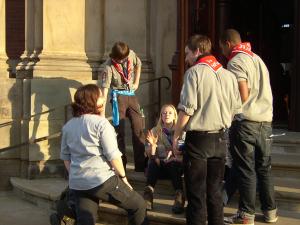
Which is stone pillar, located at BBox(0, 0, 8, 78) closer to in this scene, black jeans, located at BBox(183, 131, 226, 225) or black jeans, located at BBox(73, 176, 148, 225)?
black jeans, located at BBox(73, 176, 148, 225)

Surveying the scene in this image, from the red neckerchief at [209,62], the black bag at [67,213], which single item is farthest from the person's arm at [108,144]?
the red neckerchief at [209,62]

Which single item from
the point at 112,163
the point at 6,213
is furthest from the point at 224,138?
the point at 6,213

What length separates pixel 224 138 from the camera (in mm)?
5070

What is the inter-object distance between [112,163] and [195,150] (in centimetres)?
73

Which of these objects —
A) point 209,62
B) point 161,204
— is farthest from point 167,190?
point 209,62

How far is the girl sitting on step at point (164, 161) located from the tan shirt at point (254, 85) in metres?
1.09

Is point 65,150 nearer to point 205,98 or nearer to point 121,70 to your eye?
point 205,98

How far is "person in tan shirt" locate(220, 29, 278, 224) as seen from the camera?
17.8 feet

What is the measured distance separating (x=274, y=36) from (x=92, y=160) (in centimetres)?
792

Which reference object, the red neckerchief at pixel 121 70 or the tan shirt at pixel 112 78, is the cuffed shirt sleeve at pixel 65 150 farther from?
the red neckerchief at pixel 121 70

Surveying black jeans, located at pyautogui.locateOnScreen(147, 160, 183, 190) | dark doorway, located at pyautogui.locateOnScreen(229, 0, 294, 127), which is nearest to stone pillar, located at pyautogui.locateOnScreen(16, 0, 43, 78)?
black jeans, located at pyautogui.locateOnScreen(147, 160, 183, 190)

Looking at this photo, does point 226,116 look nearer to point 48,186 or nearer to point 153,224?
point 153,224

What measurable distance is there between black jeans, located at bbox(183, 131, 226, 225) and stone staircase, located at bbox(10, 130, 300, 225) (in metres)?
0.78

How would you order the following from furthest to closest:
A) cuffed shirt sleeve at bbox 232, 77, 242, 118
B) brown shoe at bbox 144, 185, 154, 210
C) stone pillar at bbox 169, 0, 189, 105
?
stone pillar at bbox 169, 0, 189, 105 < brown shoe at bbox 144, 185, 154, 210 < cuffed shirt sleeve at bbox 232, 77, 242, 118
